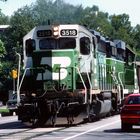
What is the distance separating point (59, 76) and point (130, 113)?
4261mm

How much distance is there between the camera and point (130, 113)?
21031 millimetres

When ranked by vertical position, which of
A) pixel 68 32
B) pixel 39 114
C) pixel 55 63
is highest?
pixel 68 32

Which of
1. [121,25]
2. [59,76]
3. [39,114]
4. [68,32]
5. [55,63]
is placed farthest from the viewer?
[121,25]

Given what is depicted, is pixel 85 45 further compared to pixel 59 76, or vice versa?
pixel 85 45

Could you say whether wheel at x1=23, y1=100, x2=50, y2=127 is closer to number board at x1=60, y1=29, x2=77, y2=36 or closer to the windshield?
the windshield

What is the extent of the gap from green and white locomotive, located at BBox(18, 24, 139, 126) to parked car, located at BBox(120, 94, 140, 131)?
278 centimetres

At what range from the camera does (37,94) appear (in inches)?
946

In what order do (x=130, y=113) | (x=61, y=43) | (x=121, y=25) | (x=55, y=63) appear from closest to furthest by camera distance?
(x=130, y=113)
(x=55, y=63)
(x=61, y=43)
(x=121, y=25)

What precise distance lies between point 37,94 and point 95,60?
379 centimetres

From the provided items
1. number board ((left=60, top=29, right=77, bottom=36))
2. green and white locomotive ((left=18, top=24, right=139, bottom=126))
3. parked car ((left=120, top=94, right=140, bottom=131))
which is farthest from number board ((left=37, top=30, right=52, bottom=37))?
parked car ((left=120, top=94, right=140, bottom=131))

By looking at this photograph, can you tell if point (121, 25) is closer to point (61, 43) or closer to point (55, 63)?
point (61, 43)

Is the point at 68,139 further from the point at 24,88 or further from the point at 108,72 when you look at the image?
the point at 108,72

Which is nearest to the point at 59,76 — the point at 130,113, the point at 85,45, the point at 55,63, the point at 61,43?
the point at 55,63

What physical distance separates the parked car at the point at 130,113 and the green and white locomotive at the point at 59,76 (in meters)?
2.78
